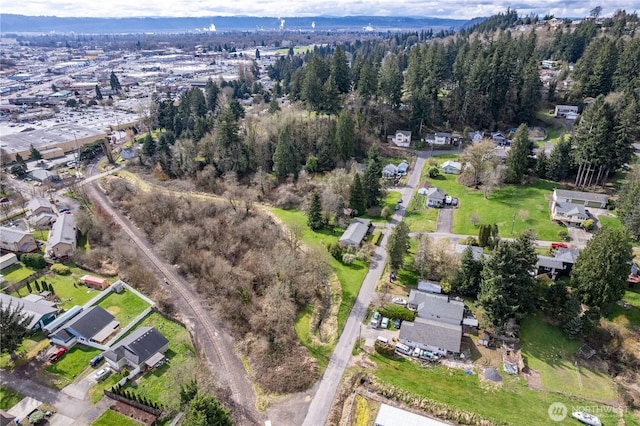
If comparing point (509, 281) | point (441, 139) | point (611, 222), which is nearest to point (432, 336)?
point (509, 281)

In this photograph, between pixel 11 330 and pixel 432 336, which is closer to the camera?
pixel 11 330

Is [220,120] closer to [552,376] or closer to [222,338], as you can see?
[222,338]

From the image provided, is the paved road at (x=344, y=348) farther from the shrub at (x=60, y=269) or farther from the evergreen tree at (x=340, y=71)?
the evergreen tree at (x=340, y=71)

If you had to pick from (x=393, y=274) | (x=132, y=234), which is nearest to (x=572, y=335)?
(x=393, y=274)

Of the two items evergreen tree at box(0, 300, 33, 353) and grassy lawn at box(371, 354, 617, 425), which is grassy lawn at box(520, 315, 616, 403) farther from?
evergreen tree at box(0, 300, 33, 353)

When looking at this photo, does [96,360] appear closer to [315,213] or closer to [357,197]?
[315,213]

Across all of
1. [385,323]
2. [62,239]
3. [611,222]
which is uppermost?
[611,222]

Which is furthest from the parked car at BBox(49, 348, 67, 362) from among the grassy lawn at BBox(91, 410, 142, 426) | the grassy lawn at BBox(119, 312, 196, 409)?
the grassy lawn at BBox(91, 410, 142, 426)
